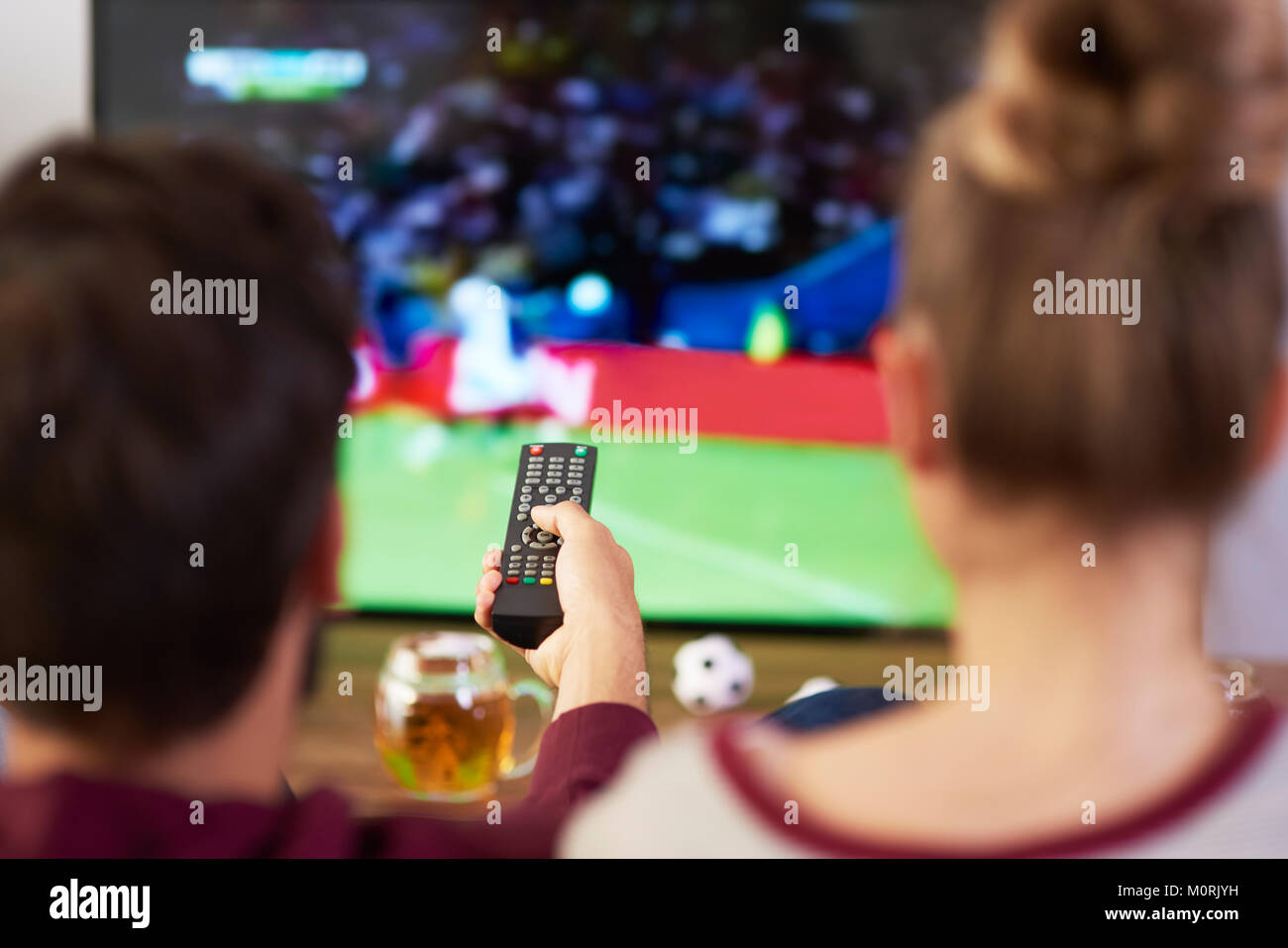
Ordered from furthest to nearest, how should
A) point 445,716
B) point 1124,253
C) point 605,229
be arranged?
point 605,229 → point 445,716 → point 1124,253

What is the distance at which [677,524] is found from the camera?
2.41 metres

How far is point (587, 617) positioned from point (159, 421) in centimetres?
44

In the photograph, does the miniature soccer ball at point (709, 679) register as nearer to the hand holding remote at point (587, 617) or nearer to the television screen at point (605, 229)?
the television screen at point (605, 229)

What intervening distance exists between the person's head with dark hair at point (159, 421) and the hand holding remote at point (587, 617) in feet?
0.94

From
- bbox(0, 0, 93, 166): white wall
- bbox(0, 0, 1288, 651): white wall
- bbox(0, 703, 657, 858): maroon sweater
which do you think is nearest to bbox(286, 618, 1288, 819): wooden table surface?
bbox(0, 0, 1288, 651): white wall

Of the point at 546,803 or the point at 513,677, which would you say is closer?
the point at 546,803

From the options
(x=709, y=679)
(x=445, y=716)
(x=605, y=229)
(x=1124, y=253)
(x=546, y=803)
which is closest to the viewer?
(x=1124, y=253)

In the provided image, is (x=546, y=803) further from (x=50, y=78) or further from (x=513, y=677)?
(x=50, y=78)

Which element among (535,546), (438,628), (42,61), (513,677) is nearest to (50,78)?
(42,61)

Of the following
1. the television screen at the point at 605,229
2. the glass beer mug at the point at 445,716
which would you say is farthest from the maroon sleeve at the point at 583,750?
the television screen at the point at 605,229

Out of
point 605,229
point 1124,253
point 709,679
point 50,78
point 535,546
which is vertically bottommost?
point 709,679

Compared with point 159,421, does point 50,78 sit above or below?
above

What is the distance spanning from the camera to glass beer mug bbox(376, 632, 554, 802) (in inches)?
55.0
